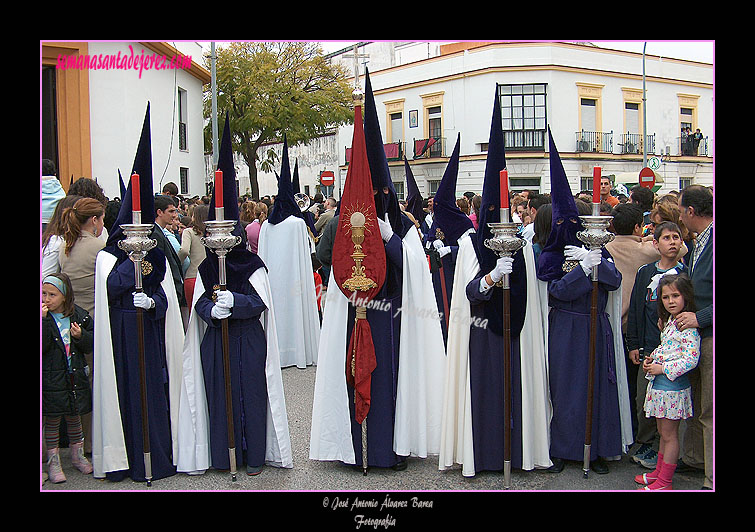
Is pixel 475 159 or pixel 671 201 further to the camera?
pixel 475 159

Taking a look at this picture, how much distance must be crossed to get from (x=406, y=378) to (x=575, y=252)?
1503mm

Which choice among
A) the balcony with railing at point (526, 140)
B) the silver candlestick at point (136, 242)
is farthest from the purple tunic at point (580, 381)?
the balcony with railing at point (526, 140)

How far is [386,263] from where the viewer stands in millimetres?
4941

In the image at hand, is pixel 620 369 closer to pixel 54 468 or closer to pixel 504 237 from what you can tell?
pixel 504 237

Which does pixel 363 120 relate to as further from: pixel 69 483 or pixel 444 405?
pixel 69 483

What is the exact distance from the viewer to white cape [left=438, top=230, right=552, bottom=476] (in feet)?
15.8

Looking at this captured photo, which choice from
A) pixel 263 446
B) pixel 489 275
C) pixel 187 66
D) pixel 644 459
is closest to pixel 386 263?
pixel 489 275

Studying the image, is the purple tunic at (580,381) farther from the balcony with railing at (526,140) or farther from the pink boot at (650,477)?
the balcony with railing at (526,140)

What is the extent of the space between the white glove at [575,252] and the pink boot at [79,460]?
3.71 metres

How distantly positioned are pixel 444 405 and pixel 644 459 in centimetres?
153

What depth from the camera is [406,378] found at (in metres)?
5.02

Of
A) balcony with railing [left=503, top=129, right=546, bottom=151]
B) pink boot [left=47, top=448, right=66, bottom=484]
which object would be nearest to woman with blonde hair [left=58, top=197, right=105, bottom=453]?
pink boot [left=47, top=448, right=66, bottom=484]

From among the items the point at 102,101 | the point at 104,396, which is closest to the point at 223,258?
the point at 104,396

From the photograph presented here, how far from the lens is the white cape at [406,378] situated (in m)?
5.01
